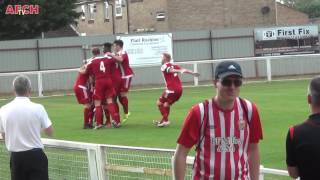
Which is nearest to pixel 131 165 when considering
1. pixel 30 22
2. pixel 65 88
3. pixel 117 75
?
pixel 117 75

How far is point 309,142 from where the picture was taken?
4.96 metres

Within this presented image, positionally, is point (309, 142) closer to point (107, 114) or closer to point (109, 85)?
point (109, 85)

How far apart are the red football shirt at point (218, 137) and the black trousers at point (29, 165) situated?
3.49 meters

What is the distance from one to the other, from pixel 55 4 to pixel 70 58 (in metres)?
7.54

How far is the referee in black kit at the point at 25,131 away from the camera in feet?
28.0

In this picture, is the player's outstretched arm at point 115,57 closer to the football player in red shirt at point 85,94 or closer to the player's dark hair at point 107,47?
the player's dark hair at point 107,47

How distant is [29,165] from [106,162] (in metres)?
0.96

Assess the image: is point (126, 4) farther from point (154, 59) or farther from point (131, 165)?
point (131, 165)

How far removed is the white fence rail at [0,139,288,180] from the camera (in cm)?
800

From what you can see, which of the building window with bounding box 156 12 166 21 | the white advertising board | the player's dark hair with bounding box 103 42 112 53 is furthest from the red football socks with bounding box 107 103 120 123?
the building window with bounding box 156 12 166 21

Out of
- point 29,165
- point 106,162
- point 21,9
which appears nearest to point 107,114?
point 106,162

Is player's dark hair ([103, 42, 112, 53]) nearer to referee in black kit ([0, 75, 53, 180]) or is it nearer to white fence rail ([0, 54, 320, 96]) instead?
referee in black kit ([0, 75, 53, 180])

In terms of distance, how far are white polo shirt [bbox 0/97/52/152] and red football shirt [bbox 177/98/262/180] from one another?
11.0ft

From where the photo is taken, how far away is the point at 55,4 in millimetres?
45031
